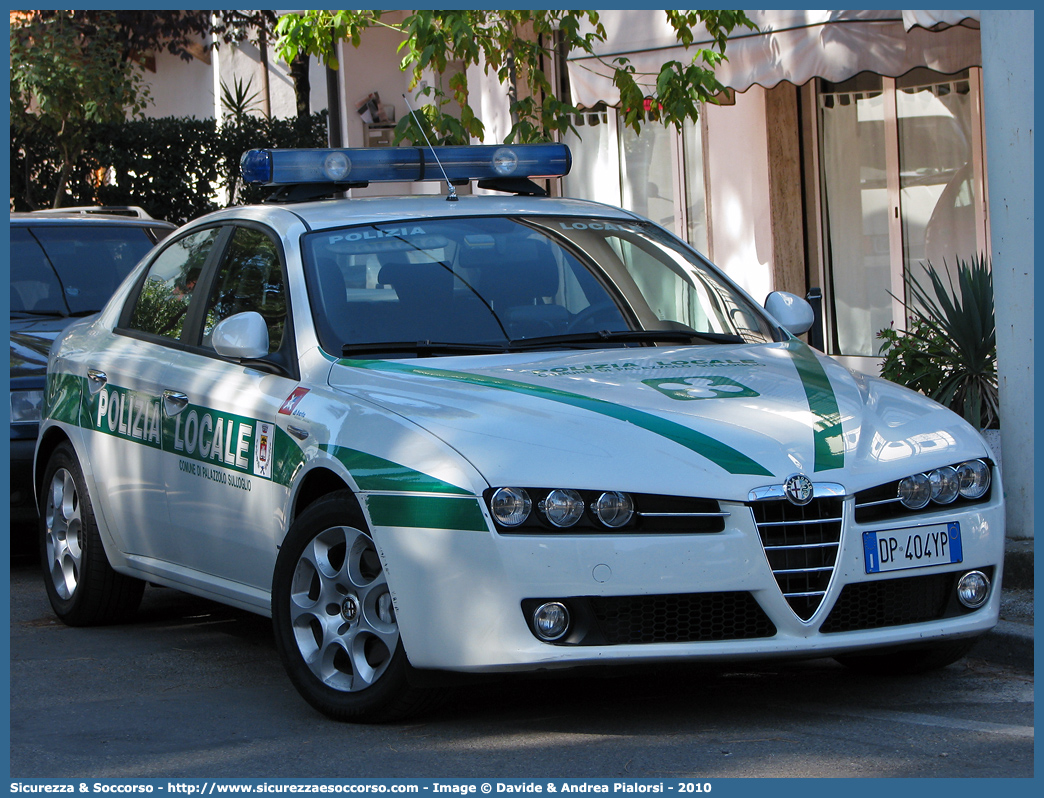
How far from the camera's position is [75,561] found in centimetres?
642

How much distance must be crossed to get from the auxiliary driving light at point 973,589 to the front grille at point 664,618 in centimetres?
69

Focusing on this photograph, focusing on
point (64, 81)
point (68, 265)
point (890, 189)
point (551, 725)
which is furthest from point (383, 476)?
point (64, 81)

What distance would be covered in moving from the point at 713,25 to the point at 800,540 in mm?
6392

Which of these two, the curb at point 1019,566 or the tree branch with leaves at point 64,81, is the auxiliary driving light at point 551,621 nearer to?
the curb at point 1019,566

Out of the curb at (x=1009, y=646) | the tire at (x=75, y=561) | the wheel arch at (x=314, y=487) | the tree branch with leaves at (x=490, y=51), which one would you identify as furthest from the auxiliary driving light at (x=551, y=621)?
the tree branch with leaves at (x=490, y=51)

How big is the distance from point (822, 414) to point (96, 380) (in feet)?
10.1

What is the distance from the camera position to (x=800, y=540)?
168 inches

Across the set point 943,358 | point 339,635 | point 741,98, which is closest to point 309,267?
point 339,635

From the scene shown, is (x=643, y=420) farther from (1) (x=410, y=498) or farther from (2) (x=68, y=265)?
(2) (x=68, y=265)

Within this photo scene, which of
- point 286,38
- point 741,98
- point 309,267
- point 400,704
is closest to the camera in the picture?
point 400,704

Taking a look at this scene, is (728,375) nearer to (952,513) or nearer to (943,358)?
(952,513)

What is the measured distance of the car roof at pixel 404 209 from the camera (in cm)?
569

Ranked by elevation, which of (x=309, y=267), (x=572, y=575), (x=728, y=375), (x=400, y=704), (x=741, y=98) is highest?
(x=741, y=98)

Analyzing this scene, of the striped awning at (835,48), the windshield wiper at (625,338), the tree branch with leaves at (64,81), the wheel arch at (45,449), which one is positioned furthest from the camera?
the tree branch with leaves at (64,81)
